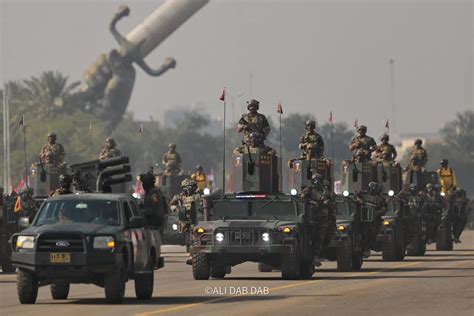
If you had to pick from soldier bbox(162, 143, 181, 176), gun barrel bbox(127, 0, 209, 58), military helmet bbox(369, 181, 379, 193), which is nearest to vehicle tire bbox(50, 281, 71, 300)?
military helmet bbox(369, 181, 379, 193)

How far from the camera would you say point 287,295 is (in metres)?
30.1

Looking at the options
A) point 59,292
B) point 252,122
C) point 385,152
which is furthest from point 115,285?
point 385,152

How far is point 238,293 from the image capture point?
30875mm

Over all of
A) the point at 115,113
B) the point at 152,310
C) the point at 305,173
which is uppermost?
the point at 115,113

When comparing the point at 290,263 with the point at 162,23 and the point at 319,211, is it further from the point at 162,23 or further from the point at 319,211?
the point at 162,23

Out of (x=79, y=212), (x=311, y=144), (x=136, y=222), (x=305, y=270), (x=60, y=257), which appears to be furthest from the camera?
(x=311, y=144)

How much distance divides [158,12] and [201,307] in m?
135

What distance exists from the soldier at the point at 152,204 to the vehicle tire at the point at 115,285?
2008mm

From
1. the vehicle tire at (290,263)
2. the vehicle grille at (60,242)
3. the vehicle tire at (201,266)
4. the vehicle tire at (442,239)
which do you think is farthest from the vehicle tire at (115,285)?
the vehicle tire at (442,239)

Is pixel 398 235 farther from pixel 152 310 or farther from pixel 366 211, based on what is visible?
pixel 152 310

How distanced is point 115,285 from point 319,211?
11575 millimetres

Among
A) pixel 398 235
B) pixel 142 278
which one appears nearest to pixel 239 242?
pixel 142 278

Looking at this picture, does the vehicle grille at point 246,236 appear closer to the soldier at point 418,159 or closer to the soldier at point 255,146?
the soldier at point 255,146

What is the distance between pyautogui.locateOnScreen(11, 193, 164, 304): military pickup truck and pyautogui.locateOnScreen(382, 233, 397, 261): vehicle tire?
1933cm
